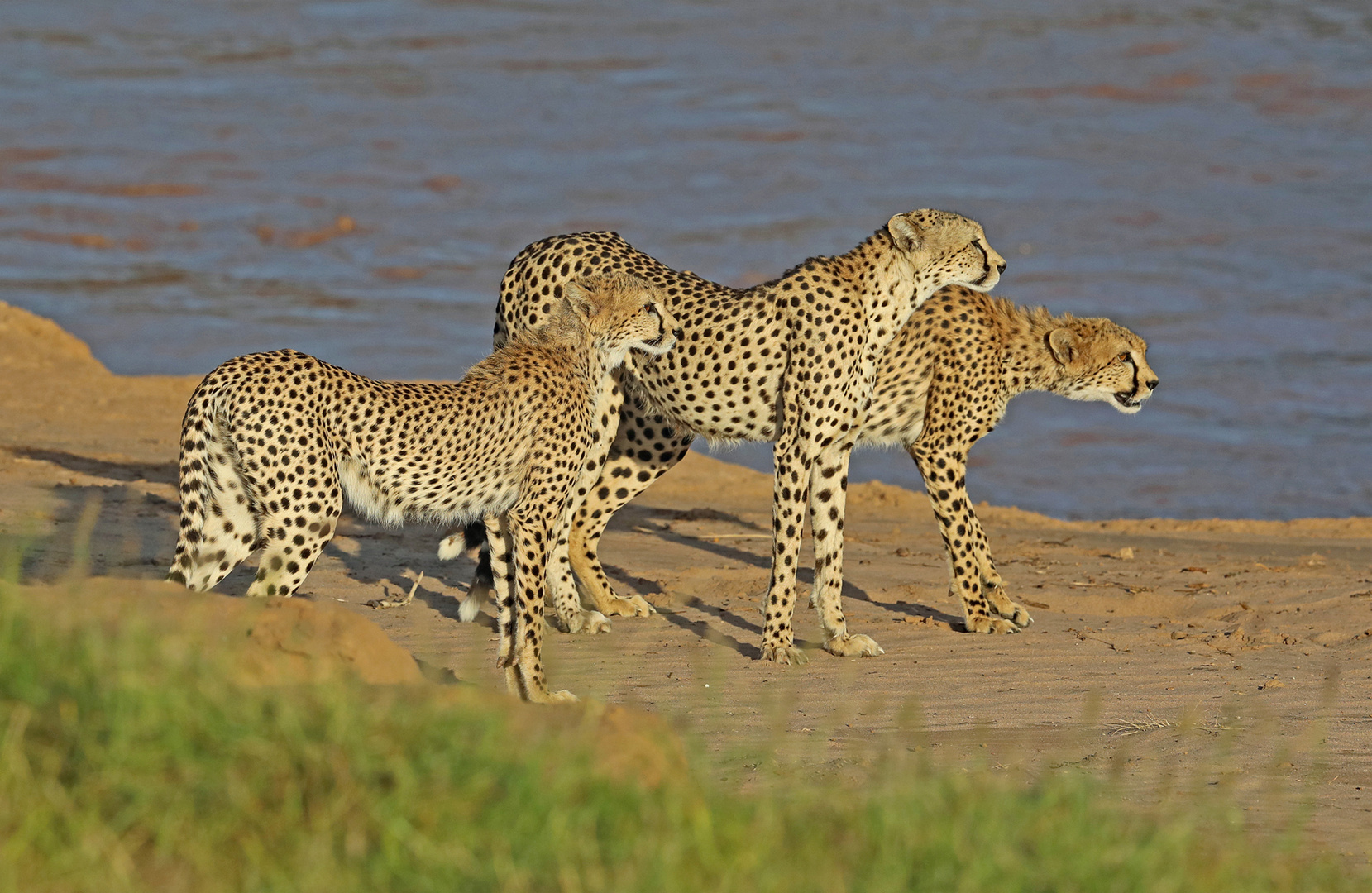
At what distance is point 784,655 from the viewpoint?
6.41 meters

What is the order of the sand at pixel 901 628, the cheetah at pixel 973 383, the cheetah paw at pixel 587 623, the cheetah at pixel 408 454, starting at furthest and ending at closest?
1. the cheetah at pixel 973 383
2. the cheetah paw at pixel 587 623
3. the cheetah at pixel 408 454
4. the sand at pixel 901 628

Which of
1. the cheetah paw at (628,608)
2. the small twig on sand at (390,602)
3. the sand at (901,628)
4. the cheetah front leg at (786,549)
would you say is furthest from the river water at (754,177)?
the small twig on sand at (390,602)

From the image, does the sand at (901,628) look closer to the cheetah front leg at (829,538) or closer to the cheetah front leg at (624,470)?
the cheetah front leg at (829,538)

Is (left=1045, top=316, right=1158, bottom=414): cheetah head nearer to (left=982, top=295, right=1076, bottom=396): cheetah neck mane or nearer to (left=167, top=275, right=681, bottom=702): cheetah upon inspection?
(left=982, top=295, right=1076, bottom=396): cheetah neck mane

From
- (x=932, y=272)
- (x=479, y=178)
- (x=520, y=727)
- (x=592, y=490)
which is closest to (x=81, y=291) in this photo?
(x=479, y=178)

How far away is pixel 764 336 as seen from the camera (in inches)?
267

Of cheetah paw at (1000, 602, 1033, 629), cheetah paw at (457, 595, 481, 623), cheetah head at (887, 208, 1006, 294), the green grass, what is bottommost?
cheetah paw at (1000, 602, 1033, 629)

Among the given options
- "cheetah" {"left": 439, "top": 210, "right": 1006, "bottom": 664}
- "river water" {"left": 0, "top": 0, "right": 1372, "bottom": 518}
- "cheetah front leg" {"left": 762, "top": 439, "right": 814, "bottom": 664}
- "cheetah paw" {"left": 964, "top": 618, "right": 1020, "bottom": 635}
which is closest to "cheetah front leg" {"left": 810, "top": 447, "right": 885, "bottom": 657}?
"cheetah" {"left": 439, "top": 210, "right": 1006, "bottom": 664}

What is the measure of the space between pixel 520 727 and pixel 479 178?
52.1 ft

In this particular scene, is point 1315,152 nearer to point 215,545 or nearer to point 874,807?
point 215,545

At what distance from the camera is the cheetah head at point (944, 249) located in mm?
6777

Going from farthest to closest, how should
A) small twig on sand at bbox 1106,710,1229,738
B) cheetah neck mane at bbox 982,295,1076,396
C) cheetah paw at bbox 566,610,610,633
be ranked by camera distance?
1. cheetah neck mane at bbox 982,295,1076,396
2. cheetah paw at bbox 566,610,610,633
3. small twig on sand at bbox 1106,710,1229,738

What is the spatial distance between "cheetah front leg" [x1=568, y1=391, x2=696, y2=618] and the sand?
1.30ft

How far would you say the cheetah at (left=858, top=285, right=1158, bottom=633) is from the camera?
716 centimetres
